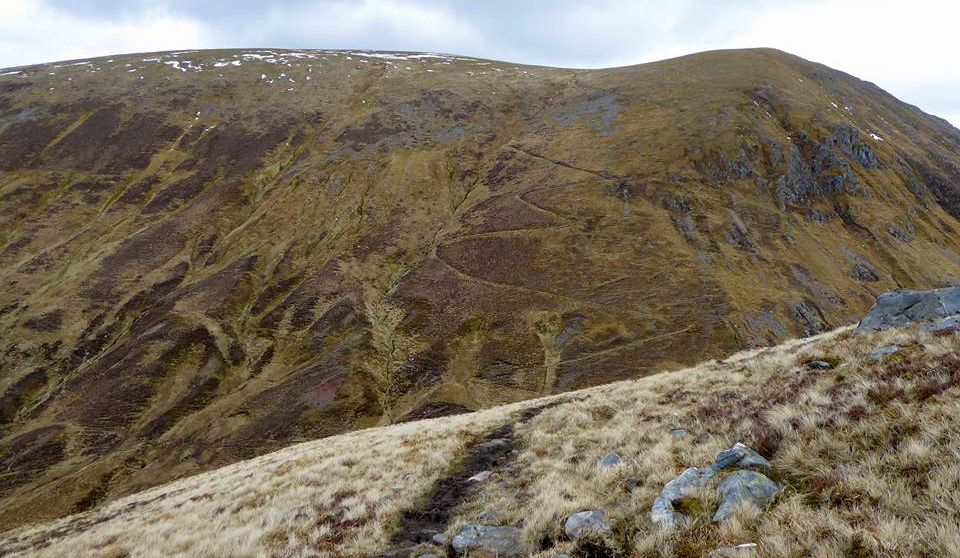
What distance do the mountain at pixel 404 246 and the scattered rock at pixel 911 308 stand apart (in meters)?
42.3

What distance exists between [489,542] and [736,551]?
5185mm

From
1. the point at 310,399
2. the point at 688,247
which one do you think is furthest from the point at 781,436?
the point at 688,247

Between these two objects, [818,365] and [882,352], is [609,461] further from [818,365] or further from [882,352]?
[882,352]

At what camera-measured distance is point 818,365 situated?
53.2 ft

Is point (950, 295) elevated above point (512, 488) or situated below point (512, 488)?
above

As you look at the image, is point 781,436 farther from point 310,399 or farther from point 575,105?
point 575,105

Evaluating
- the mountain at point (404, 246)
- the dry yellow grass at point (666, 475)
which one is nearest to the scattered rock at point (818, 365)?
the dry yellow grass at point (666, 475)

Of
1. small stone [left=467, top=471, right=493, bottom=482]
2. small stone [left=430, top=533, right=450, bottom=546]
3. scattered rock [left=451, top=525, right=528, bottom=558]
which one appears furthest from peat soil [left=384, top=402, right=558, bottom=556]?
scattered rock [left=451, top=525, right=528, bottom=558]

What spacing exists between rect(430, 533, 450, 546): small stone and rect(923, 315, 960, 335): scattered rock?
548 inches

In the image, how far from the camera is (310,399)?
63.7m

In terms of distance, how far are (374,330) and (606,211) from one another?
42422 millimetres

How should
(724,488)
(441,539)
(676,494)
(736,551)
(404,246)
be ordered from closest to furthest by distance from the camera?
(736,551), (724,488), (676,494), (441,539), (404,246)

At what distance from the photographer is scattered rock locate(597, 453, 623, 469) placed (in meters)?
13.4

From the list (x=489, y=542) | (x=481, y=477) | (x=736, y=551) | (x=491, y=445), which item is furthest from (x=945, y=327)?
(x=491, y=445)
